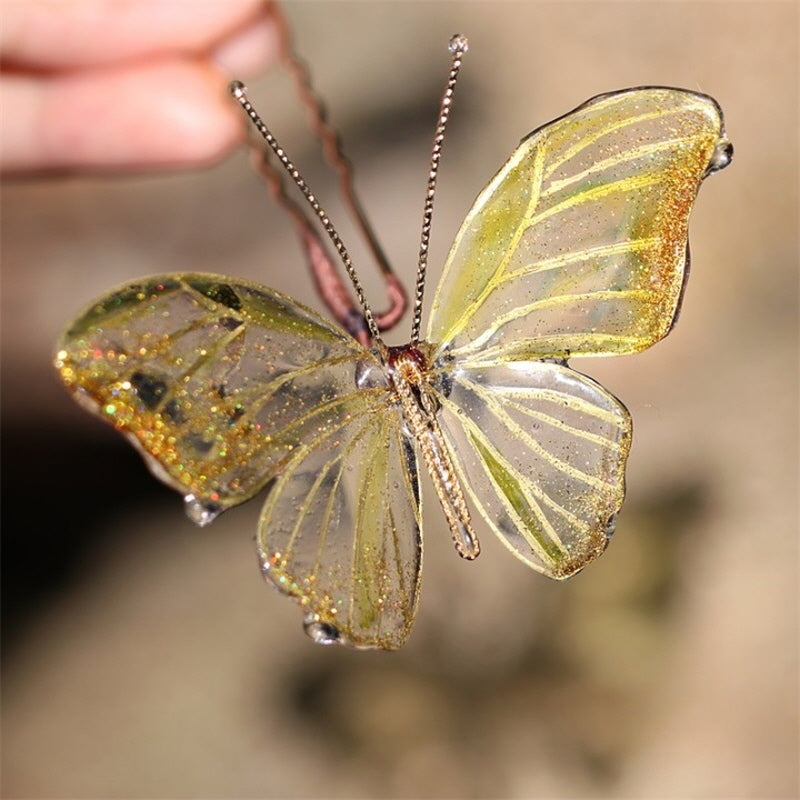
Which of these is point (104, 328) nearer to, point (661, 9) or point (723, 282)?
point (723, 282)

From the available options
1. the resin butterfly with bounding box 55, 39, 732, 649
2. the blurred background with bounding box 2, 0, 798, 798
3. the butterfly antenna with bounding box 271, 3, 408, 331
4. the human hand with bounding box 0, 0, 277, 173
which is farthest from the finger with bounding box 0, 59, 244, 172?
the resin butterfly with bounding box 55, 39, 732, 649

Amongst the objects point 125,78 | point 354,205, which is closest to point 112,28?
point 125,78

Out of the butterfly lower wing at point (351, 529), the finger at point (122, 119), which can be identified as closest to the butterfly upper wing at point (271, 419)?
the butterfly lower wing at point (351, 529)

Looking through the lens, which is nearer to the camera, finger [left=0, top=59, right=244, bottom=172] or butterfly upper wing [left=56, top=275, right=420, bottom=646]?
butterfly upper wing [left=56, top=275, right=420, bottom=646]

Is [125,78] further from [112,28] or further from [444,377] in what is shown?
[444,377]

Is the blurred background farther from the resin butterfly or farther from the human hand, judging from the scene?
the resin butterfly
